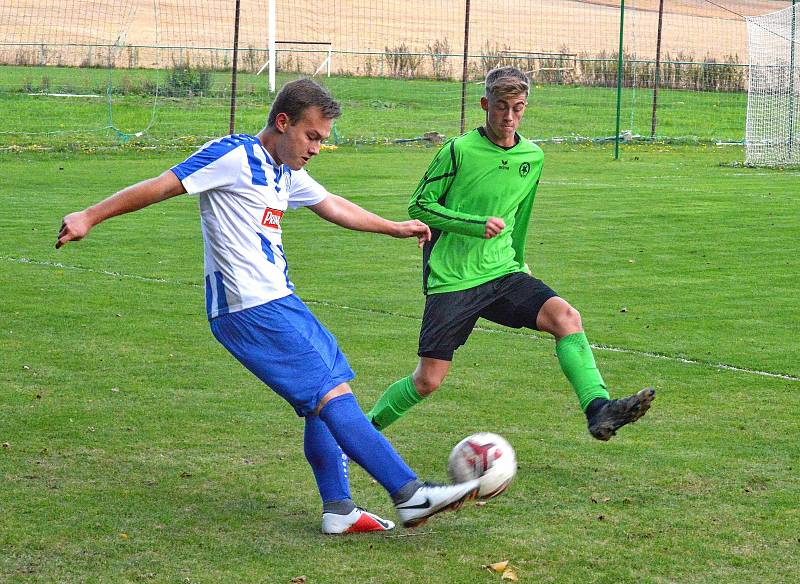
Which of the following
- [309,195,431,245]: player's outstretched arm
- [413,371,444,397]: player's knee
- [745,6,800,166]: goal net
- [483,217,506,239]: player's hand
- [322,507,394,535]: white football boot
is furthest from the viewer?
[745,6,800,166]: goal net

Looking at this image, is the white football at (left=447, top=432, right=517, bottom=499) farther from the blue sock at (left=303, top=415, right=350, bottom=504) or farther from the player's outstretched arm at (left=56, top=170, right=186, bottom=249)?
the player's outstretched arm at (left=56, top=170, right=186, bottom=249)

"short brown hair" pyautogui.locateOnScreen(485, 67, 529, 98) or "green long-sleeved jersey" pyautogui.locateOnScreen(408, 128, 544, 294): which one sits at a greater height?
"short brown hair" pyautogui.locateOnScreen(485, 67, 529, 98)

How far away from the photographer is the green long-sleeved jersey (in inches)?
240

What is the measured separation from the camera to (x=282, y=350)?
4965 mm

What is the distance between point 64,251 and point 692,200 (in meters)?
8.89

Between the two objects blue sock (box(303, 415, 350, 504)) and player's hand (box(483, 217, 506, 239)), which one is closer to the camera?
blue sock (box(303, 415, 350, 504))

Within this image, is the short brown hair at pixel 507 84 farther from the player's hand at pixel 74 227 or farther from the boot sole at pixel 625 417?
the player's hand at pixel 74 227

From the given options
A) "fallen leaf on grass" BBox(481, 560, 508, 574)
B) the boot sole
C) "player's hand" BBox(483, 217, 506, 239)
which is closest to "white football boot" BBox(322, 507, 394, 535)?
"fallen leaf on grass" BBox(481, 560, 508, 574)

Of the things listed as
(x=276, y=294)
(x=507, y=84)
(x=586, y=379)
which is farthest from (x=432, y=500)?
(x=507, y=84)

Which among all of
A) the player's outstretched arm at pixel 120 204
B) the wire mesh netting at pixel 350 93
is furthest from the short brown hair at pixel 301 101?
the wire mesh netting at pixel 350 93

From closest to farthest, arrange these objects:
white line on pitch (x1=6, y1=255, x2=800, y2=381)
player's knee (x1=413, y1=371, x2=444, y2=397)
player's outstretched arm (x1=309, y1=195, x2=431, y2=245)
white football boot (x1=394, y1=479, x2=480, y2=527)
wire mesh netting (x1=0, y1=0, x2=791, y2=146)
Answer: white football boot (x1=394, y1=479, x2=480, y2=527) < player's outstretched arm (x1=309, y1=195, x2=431, y2=245) < player's knee (x1=413, y1=371, x2=444, y2=397) < white line on pitch (x1=6, y1=255, x2=800, y2=381) < wire mesh netting (x1=0, y1=0, x2=791, y2=146)

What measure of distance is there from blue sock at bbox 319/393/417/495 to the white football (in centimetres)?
28

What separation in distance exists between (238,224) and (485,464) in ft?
4.42

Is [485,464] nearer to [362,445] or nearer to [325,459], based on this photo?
[362,445]
